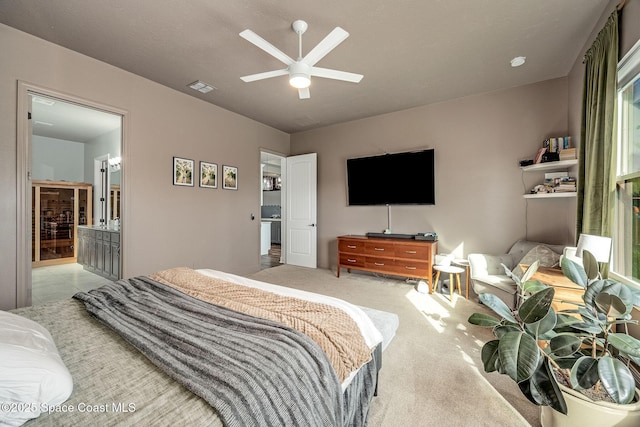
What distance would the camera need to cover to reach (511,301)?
2.70 m

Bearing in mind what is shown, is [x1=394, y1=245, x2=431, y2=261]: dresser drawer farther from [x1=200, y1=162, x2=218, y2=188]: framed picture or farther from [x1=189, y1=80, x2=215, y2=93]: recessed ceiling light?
[x1=189, y1=80, x2=215, y2=93]: recessed ceiling light

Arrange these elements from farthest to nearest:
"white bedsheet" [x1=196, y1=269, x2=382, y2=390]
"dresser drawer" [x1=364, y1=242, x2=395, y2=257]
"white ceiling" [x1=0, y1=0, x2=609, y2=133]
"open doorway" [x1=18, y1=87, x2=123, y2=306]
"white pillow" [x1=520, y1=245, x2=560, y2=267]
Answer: "open doorway" [x1=18, y1=87, x2=123, y2=306], "dresser drawer" [x1=364, y1=242, x2=395, y2=257], "white pillow" [x1=520, y1=245, x2=560, y2=267], "white ceiling" [x1=0, y1=0, x2=609, y2=133], "white bedsheet" [x1=196, y1=269, x2=382, y2=390]

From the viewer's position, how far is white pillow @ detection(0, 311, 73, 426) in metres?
0.73

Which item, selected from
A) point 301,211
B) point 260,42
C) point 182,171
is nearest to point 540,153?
point 260,42

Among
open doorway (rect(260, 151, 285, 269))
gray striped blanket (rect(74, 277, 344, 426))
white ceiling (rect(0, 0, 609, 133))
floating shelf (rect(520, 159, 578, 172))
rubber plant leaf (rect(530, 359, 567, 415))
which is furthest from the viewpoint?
open doorway (rect(260, 151, 285, 269))

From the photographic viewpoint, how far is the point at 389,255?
3918 millimetres

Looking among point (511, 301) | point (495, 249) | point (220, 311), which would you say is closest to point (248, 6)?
point (220, 311)

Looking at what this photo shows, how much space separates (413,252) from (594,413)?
2.58m

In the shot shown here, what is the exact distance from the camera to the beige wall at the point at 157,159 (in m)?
2.39

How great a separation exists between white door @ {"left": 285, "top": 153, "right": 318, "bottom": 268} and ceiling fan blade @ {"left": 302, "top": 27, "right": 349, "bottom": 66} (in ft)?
9.88

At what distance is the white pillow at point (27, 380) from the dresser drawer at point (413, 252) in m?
3.56

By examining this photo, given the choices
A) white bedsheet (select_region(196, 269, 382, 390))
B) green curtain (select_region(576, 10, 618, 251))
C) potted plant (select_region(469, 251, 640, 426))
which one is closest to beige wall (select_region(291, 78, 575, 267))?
green curtain (select_region(576, 10, 618, 251))

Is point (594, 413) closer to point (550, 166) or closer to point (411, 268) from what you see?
point (411, 268)

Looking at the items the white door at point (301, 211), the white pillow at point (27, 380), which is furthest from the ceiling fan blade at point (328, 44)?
the white door at point (301, 211)
